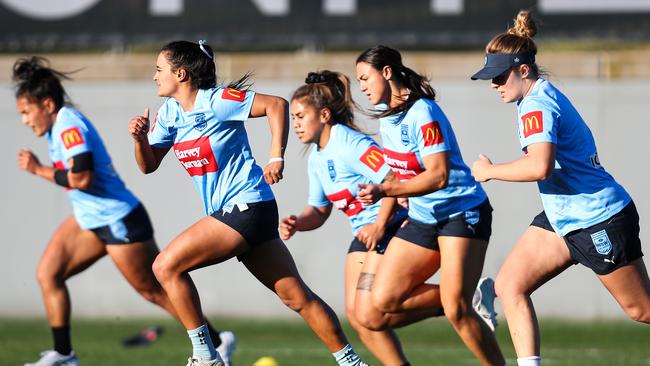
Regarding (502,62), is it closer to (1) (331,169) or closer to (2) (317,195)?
(1) (331,169)

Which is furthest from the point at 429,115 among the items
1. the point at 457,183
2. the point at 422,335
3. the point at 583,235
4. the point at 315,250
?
the point at 315,250

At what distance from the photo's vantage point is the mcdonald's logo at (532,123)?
5457mm

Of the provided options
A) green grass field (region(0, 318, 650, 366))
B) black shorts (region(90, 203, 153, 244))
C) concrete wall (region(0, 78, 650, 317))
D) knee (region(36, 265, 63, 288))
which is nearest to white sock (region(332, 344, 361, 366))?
black shorts (region(90, 203, 153, 244))

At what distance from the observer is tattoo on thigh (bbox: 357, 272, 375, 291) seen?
6.27m

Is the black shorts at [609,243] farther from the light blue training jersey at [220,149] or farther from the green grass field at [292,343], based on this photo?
the green grass field at [292,343]

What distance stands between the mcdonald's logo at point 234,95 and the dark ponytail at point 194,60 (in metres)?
0.14

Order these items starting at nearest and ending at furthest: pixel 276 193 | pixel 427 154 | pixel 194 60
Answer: pixel 427 154 → pixel 194 60 → pixel 276 193

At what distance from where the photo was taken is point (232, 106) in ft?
20.2

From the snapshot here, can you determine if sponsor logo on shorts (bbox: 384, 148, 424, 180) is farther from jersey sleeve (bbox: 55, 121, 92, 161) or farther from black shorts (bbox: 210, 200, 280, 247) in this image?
jersey sleeve (bbox: 55, 121, 92, 161)

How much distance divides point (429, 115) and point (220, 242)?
131cm

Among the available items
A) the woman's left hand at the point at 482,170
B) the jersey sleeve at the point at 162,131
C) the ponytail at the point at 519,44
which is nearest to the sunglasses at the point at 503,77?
the ponytail at the point at 519,44

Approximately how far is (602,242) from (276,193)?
20.9 ft

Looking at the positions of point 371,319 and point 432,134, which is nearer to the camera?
point 432,134

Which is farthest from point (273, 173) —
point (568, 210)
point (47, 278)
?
point (47, 278)
